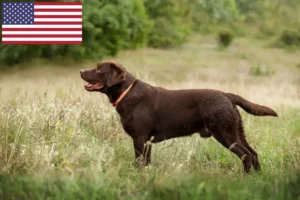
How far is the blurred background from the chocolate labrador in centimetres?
30

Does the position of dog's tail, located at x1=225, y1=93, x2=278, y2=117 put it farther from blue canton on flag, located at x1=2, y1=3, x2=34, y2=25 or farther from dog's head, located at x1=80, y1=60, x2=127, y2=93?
blue canton on flag, located at x1=2, y1=3, x2=34, y2=25

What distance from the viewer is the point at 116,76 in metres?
6.48

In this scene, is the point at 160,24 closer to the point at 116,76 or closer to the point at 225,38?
the point at 225,38

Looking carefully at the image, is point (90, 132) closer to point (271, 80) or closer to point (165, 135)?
point (165, 135)

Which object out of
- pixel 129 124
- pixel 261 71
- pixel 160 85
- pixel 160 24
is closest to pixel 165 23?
pixel 160 24

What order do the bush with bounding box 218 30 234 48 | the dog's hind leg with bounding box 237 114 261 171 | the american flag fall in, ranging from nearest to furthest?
the dog's hind leg with bounding box 237 114 261 171, the american flag, the bush with bounding box 218 30 234 48

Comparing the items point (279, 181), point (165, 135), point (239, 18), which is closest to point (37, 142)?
point (165, 135)

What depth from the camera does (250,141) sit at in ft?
26.6

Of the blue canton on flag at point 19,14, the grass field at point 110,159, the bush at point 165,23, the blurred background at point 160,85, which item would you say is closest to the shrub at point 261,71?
the blurred background at point 160,85

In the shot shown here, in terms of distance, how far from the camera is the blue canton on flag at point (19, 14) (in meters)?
12.1

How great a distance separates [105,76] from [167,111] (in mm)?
813

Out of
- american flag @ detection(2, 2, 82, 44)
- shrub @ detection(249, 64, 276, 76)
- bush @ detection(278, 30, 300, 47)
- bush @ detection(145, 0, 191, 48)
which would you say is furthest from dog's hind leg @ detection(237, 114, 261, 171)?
bush @ detection(278, 30, 300, 47)

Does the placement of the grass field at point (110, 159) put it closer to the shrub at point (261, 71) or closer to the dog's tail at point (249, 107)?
the dog's tail at point (249, 107)

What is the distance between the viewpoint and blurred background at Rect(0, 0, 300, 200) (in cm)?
459
